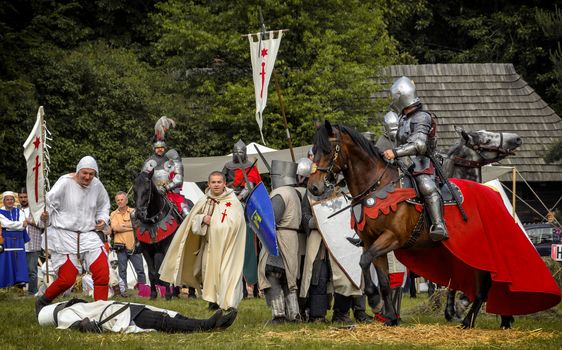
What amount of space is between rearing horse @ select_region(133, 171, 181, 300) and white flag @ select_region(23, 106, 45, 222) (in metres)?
3.67

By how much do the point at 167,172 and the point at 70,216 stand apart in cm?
642

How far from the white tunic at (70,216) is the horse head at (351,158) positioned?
8.92 ft

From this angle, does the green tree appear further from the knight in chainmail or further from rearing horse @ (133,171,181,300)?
the knight in chainmail

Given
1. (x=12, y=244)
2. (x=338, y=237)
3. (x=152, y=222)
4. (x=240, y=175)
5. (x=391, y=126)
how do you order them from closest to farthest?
(x=338, y=237)
(x=391, y=126)
(x=240, y=175)
(x=152, y=222)
(x=12, y=244)

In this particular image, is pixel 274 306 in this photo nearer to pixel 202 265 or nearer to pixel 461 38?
pixel 202 265

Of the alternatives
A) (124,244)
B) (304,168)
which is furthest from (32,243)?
(304,168)

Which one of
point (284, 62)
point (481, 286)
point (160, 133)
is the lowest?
point (481, 286)

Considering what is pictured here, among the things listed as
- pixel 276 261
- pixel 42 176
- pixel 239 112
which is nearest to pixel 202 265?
pixel 276 261

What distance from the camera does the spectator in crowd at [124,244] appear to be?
810 inches

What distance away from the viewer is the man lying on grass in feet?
37.1

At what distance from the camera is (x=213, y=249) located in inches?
535

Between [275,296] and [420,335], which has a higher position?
[275,296]

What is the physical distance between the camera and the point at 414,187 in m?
11.8

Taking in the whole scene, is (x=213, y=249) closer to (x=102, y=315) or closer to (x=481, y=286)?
(x=102, y=315)
